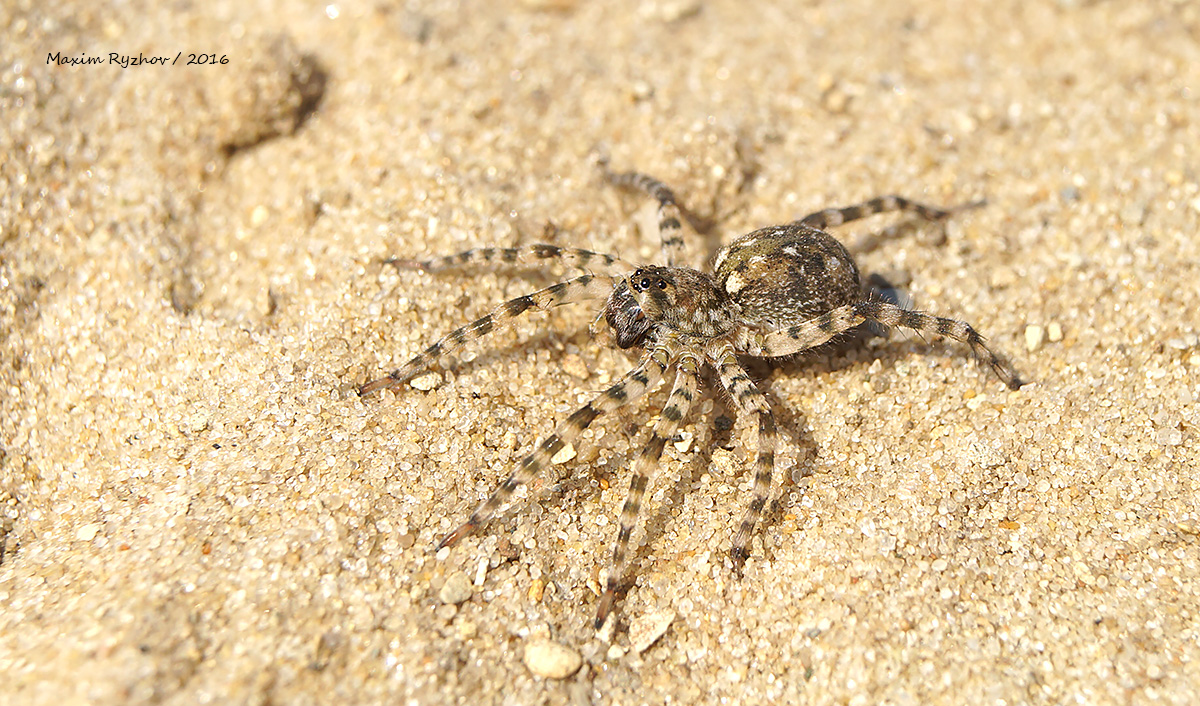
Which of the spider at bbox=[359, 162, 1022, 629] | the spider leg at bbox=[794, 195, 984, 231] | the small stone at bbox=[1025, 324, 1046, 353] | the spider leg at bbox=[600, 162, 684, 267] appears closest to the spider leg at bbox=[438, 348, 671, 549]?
the spider at bbox=[359, 162, 1022, 629]

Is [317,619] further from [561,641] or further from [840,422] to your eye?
[840,422]

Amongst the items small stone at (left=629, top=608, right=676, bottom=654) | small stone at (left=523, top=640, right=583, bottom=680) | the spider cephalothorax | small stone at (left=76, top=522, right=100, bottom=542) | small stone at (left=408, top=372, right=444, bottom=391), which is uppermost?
small stone at (left=76, top=522, right=100, bottom=542)

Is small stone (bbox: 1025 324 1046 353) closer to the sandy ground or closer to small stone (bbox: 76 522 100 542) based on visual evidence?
the sandy ground

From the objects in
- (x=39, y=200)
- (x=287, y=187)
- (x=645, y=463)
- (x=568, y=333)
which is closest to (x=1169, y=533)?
(x=645, y=463)

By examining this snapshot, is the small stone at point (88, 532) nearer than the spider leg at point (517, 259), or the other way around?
the small stone at point (88, 532)

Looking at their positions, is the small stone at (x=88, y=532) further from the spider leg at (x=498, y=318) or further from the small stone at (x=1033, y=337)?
the small stone at (x=1033, y=337)

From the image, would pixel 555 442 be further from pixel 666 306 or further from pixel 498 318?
pixel 666 306

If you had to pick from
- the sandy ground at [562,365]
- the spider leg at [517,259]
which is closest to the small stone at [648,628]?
the sandy ground at [562,365]
